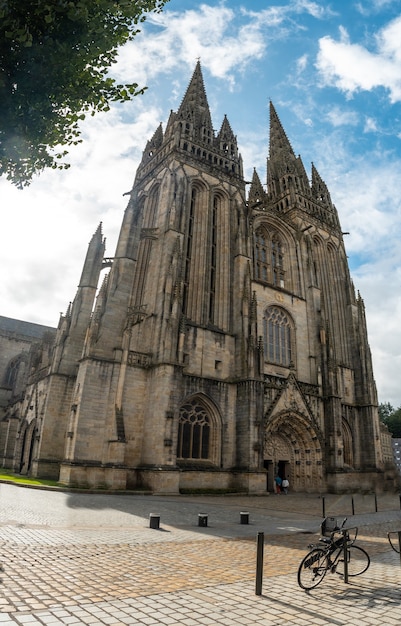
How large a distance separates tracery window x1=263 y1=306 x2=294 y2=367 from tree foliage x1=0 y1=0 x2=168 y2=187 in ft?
80.5

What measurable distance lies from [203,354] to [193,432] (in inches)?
197

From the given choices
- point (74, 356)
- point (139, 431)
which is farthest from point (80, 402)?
point (74, 356)

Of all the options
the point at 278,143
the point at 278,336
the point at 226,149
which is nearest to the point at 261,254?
the point at 278,336

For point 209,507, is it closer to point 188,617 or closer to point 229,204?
point 188,617

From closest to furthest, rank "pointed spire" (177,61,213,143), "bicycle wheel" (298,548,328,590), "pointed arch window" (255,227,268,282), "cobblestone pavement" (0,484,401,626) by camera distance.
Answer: "cobblestone pavement" (0,484,401,626), "bicycle wheel" (298,548,328,590), "pointed arch window" (255,227,268,282), "pointed spire" (177,61,213,143)

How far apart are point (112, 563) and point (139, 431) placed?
15975 mm

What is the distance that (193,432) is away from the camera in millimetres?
24266

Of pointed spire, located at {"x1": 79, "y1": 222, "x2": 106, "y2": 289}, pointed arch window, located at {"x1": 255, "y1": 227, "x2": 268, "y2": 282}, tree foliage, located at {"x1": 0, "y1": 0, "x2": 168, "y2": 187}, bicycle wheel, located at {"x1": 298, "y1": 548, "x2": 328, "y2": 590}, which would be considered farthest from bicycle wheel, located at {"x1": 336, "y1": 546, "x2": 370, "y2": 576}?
pointed arch window, located at {"x1": 255, "y1": 227, "x2": 268, "y2": 282}

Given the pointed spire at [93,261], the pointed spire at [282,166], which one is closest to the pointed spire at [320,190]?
the pointed spire at [282,166]

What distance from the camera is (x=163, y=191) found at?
29.9 metres

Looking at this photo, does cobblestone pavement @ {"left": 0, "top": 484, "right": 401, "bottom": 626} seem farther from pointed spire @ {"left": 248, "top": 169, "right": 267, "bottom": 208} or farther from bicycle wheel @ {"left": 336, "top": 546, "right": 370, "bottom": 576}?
pointed spire @ {"left": 248, "top": 169, "right": 267, "bottom": 208}

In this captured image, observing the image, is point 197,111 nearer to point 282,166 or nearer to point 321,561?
point 282,166

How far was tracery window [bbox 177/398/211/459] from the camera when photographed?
23766 millimetres

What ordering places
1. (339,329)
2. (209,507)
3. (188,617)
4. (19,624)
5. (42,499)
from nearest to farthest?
1. (19,624)
2. (188,617)
3. (42,499)
4. (209,507)
5. (339,329)
